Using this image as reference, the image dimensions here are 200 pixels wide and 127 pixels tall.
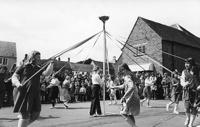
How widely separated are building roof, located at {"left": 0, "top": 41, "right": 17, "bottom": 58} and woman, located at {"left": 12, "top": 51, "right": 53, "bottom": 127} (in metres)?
57.5

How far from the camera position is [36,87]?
5.76 meters

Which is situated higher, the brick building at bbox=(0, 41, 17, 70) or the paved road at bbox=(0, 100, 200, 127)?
the brick building at bbox=(0, 41, 17, 70)

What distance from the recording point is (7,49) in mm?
61781

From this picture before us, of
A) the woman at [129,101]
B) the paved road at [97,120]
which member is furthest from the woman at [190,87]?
the woman at [129,101]

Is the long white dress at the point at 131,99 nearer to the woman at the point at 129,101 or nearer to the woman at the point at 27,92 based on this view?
the woman at the point at 129,101

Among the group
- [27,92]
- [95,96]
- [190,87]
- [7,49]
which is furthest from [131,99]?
[7,49]

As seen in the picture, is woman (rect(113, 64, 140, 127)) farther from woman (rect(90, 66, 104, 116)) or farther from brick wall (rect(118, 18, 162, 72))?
brick wall (rect(118, 18, 162, 72))

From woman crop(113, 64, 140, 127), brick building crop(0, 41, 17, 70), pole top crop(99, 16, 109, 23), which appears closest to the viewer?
woman crop(113, 64, 140, 127)

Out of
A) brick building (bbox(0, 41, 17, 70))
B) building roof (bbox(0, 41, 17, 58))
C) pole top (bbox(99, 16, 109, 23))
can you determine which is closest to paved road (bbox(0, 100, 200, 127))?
pole top (bbox(99, 16, 109, 23))

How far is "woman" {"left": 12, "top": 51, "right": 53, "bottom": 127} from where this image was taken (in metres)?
5.52

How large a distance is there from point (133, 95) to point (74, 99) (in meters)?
14.8

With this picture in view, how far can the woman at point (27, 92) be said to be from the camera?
552 centimetres

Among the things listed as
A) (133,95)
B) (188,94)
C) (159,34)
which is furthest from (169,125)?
(159,34)

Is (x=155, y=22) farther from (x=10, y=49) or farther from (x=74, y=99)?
(x=10, y=49)
